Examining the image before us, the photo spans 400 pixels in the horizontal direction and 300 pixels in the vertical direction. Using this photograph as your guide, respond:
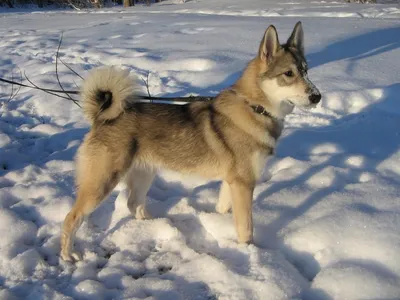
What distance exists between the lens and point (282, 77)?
2.84m

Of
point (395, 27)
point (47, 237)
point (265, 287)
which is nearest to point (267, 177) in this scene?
point (265, 287)

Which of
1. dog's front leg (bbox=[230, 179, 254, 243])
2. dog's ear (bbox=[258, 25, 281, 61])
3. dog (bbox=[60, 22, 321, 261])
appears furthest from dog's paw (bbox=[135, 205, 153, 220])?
dog's ear (bbox=[258, 25, 281, 61])

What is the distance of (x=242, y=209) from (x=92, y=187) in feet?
3.79

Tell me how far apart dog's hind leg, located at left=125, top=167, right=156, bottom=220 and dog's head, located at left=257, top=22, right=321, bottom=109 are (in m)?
1.23

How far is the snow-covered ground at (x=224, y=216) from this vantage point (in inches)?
95.2

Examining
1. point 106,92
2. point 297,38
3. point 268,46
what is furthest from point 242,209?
point 297,38

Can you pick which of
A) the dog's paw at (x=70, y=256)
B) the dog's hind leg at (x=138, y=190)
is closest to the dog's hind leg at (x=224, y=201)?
the dog's hind leg at (x=138, y=190)

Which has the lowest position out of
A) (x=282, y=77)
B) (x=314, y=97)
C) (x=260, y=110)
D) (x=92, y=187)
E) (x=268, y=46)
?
(x=92, y=187)

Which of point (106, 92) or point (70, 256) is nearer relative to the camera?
point (70, 256)

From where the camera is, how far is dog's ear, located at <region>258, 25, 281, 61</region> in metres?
2.84

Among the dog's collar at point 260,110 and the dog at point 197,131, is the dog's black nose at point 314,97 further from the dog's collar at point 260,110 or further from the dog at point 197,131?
the dog's collar at point 260,110

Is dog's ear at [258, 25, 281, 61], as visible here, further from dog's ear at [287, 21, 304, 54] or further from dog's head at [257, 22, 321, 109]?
dog's ear at [287, 21, 304, 54]

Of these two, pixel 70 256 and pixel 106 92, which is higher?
pixel 106 92

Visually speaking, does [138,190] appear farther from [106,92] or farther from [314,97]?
[314,97]
